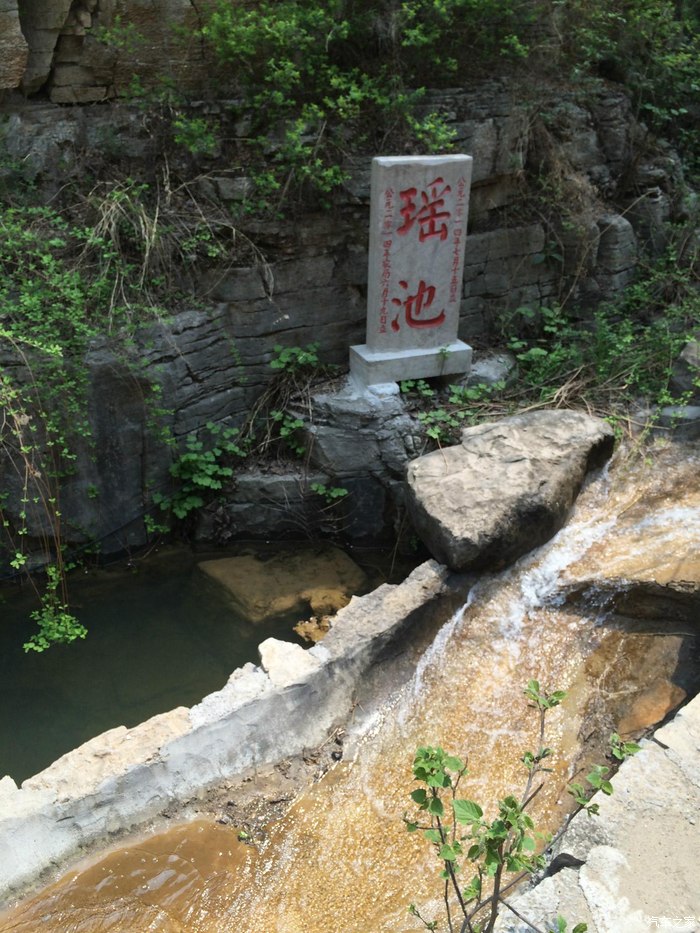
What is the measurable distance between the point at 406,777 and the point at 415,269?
3534mm

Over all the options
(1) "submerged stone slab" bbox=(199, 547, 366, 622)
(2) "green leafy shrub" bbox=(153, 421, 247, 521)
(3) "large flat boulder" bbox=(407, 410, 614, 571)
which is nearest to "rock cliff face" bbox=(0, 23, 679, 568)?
(2) "green leafy shrub" bbox=(153, 421, 247, 521)

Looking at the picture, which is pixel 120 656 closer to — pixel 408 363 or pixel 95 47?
pixel 408 363

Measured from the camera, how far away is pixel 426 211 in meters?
5.61

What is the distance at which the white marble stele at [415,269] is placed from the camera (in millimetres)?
5473

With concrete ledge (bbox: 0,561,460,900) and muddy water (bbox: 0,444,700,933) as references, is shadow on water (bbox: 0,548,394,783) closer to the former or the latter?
concrete ledge (bbox: 0,561,460,900)

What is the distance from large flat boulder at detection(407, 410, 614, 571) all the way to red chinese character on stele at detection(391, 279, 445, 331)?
1.09 meters

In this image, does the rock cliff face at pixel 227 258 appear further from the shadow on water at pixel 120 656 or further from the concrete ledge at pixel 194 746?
the concrete ledge at pixel 194 746

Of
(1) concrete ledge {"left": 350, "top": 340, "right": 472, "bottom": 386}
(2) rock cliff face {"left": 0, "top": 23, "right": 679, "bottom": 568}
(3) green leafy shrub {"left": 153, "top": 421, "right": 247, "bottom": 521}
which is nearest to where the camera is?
(2) rock cliff face {"left": 0, "top": 23, "right": 679, "bottom": 568}

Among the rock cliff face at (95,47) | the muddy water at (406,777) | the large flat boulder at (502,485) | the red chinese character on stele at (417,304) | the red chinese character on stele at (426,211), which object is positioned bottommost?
the muddy water at (406,777)

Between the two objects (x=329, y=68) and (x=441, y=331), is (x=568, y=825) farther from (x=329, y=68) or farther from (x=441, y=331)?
(x=329, y=68)

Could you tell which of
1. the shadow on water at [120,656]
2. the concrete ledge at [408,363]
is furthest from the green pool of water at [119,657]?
the concrete ledge at [408,363]

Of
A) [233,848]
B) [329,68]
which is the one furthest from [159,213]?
[233,848]

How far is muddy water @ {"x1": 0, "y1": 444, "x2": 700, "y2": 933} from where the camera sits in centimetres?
320

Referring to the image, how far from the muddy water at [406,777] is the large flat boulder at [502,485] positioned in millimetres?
223
